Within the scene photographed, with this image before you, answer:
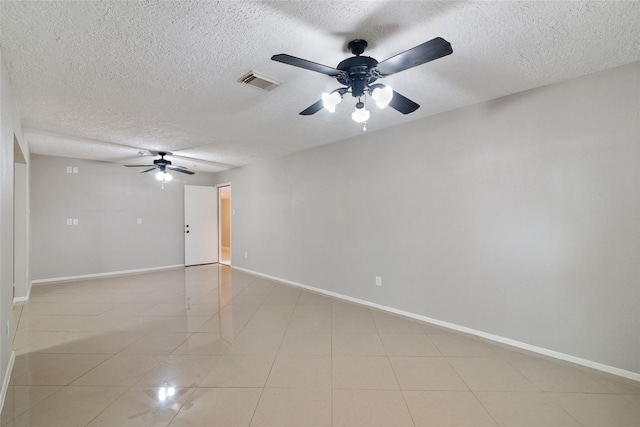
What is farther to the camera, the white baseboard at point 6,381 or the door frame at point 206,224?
the door frame at point 206,224

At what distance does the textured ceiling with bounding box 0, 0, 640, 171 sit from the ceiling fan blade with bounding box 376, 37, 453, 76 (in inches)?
10.7

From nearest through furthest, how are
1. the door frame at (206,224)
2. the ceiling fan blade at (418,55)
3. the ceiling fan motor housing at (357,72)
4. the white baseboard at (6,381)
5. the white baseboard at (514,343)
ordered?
the ceiling fan blade at (418,55) → the ceiling fan motor housing at (357,72) → the white baseboard at (6,381) → the white baseboard at (514,343) → the door frame at (206,224)

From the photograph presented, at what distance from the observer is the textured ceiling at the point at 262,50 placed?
1613 millimetres

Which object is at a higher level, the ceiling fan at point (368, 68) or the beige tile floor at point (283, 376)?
the ceiling fan at point (368, 68)

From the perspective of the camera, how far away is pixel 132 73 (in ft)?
7.42

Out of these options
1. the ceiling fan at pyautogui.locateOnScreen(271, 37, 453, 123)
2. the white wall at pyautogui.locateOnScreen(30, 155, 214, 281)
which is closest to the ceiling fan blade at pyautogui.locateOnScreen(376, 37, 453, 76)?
the ceiling fan at pyautogui.locateOnScreen(271, 37, 453, 123)

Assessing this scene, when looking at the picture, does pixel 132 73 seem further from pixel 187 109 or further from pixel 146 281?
pixel 146 281

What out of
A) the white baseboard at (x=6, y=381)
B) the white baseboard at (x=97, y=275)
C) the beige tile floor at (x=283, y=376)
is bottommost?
the beige tile floor at (x=283, y=376)

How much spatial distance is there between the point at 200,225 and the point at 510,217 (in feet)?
22.0

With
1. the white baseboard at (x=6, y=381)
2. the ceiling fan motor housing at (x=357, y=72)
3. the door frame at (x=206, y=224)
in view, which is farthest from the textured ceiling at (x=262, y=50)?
the door frame at (x=206, y=224)

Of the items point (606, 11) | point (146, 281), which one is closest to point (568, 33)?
point (606, 11)

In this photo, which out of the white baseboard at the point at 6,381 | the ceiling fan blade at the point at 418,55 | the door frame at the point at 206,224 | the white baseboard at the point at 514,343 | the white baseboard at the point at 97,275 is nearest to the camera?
the ceiling fan blade at the point at 418,55

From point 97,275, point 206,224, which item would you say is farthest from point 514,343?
point 97,275

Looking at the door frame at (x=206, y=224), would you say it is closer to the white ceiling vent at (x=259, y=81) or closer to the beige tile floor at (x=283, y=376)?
the beige tile floor at (x=283, y=376)
